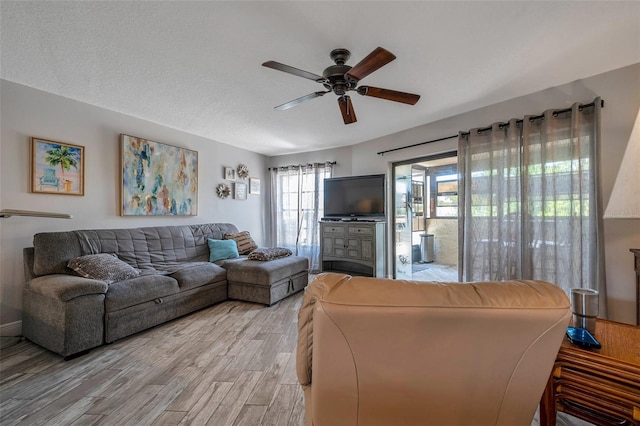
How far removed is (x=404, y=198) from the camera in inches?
169

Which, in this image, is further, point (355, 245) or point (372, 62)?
point (355, 245)

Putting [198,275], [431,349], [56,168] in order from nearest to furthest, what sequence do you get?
[431,349] → [56,168] → [198,275]

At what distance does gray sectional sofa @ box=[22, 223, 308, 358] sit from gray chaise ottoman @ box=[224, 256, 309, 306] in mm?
12

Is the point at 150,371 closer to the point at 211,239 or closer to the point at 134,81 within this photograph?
the point at 211,239

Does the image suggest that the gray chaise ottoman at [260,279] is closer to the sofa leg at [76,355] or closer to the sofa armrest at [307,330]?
the sofa leg at [76,355]

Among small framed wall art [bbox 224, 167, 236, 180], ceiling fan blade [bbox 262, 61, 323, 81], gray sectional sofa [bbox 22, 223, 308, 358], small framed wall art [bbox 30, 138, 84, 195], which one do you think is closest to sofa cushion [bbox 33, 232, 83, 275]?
gray sectional sofa [bbox 22, 223, 308, 358]

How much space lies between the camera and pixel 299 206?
5219 mm

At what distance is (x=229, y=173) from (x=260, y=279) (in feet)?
7.80

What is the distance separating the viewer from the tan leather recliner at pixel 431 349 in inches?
27.6

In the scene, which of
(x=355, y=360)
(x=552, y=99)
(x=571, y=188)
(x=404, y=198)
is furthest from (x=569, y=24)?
(x=404, y=198)

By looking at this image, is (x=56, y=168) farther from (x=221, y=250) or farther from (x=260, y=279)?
(x=260, y=279)

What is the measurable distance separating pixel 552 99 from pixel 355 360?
10.6ft

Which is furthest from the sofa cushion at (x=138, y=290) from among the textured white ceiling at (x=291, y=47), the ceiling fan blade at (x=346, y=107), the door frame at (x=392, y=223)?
the door frame at (x=392, y=223)

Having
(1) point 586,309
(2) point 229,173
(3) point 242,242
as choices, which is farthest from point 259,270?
(1) point 586,309
